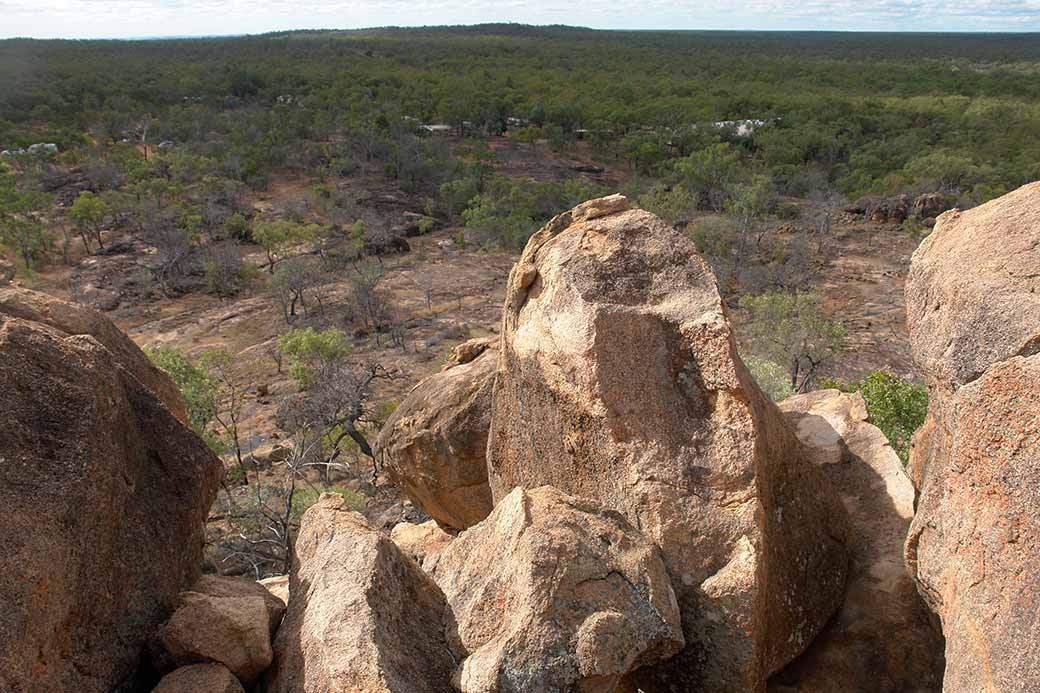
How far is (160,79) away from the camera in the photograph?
92062mm

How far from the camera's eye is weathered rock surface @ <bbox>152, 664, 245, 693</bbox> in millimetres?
5844

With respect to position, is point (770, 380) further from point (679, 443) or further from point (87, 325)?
point (87, 325)

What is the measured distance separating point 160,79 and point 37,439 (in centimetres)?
10065

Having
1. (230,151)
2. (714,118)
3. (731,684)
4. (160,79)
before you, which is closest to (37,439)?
(731,684)

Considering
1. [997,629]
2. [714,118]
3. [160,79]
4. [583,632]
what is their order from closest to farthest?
[997,629] < [583,632] < [714,118] < [160,79]

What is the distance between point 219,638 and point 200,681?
0.38 meters

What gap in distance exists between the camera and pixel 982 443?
217 inches

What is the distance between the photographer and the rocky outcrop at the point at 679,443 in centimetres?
658

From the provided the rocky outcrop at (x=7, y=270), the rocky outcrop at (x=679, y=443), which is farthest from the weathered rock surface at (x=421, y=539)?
the rocky outcrop at (x=7, y=270)

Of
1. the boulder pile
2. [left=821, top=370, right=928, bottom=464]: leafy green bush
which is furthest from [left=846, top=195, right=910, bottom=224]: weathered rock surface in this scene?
the boulder pile

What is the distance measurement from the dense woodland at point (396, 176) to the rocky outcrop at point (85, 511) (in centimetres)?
709

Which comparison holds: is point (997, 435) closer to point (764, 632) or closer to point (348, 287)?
point (764, 632)

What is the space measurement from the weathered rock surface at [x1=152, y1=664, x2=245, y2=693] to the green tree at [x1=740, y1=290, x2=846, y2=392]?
65.5 feet

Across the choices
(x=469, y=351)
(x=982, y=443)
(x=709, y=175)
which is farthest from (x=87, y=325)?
(x=709, y=175)
